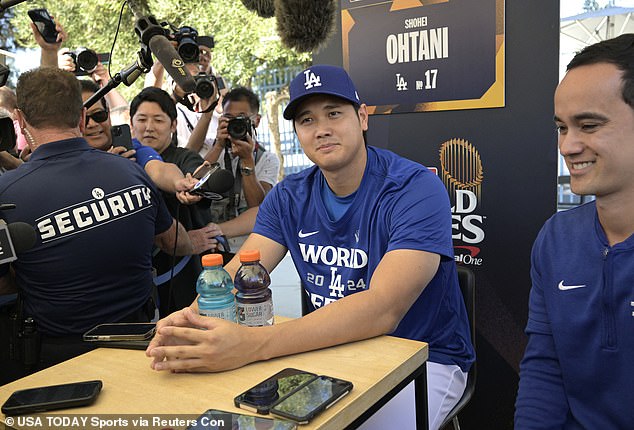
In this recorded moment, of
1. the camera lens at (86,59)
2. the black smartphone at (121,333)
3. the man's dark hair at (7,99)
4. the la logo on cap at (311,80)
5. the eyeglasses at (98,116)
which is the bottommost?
the black smartphone at (121,333)

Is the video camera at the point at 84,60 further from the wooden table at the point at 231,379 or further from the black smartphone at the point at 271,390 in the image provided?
the black smartphone at the point at 271,390

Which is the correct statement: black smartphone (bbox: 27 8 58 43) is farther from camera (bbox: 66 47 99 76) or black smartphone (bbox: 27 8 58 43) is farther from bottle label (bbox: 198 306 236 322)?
bottle label (bbox: 198 306 236 322)

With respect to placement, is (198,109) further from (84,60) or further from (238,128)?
(84,60)

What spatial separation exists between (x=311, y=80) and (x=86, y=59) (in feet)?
5.04

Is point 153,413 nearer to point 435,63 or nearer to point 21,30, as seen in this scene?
point 435,63

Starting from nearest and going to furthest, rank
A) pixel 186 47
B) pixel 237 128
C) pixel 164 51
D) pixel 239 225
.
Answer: pixel 164 51
pixel 186 47
pixel 237 128
pixel 239 225

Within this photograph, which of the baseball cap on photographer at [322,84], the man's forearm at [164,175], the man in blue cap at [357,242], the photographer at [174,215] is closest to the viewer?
the man in blue cap at [357,242]

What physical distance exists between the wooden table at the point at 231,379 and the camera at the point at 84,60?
1857 mm

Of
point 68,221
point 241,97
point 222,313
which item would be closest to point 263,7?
point 241,97

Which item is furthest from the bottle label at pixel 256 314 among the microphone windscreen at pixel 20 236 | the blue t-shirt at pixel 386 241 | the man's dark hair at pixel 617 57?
the man's dark hair at pixel 617 57

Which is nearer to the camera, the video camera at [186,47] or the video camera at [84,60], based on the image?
the video camera at [186,47]

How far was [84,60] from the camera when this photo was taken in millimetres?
2871

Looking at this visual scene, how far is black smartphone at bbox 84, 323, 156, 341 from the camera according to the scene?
1582mm

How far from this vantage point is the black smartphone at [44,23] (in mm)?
2451
